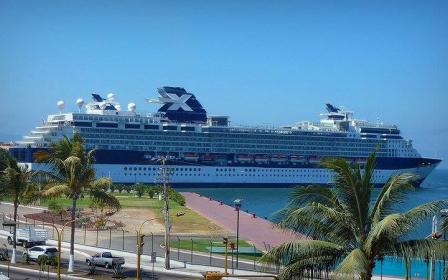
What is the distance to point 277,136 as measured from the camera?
132 m

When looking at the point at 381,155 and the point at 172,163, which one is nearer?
the point at 172,163

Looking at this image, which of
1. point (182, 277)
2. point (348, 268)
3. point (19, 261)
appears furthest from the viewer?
point (19, 261)

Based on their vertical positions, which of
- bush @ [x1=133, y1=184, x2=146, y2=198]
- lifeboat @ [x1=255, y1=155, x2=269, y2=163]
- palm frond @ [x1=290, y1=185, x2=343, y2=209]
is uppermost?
lifeboat @ [x1=255, y1=155, x2=269, y2=163]

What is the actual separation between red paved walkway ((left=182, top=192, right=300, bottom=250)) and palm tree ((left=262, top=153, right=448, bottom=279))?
22202 mm

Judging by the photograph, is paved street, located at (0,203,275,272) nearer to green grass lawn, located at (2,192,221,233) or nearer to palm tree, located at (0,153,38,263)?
green grass lawn, located at (2,192,221,233)

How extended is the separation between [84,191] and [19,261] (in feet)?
17.3

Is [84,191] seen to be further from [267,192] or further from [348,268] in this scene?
[267,192]

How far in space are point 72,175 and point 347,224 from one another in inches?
718

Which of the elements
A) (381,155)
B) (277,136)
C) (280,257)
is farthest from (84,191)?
(381,155)

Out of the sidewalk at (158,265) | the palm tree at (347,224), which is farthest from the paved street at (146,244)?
the palm tree at (347,224)

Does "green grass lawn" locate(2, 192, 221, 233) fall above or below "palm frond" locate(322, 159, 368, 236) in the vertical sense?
below

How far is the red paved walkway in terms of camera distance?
4669 cm

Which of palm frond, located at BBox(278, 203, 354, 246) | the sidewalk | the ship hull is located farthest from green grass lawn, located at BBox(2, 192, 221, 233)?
palm frond, located at BBox(278, 203, 354, 246)

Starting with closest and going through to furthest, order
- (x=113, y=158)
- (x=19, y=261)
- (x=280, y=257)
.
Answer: (x=280, y=257) → (x=19, y=261) → (x=113, y=158)
